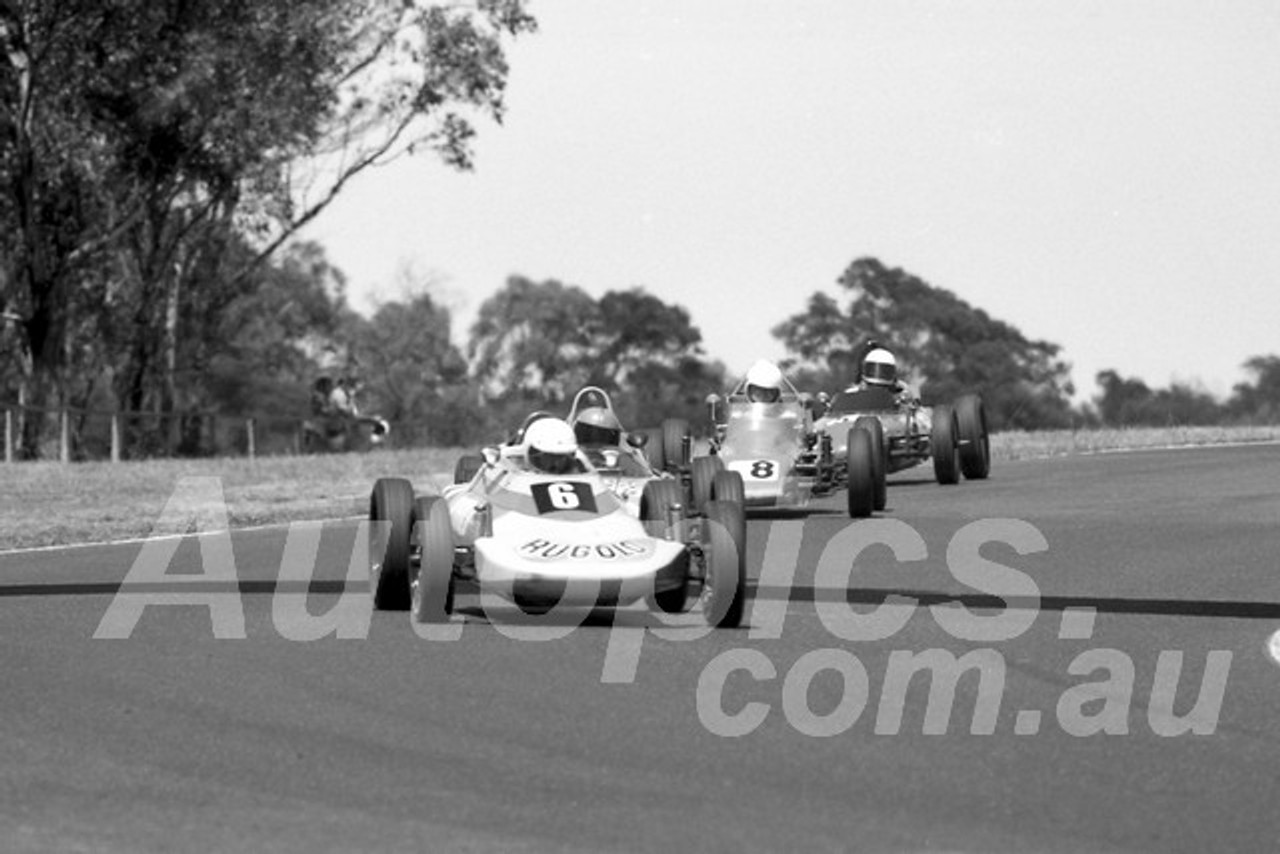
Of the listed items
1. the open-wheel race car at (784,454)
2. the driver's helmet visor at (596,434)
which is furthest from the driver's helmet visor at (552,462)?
the open-wheel race car at (784,454)

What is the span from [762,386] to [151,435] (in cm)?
2969

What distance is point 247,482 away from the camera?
3164 centimetres

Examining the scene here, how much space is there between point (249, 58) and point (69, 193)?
3.90m

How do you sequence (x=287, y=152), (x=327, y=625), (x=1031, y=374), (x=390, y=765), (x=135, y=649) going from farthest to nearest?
(x=1031, y=374) < (x=287, y=152) < (x=327, y=625) < (x=135, y=649) < (x=390, y=765)

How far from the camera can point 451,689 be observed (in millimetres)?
11117

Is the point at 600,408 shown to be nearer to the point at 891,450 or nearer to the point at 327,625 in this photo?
the point at 327,625

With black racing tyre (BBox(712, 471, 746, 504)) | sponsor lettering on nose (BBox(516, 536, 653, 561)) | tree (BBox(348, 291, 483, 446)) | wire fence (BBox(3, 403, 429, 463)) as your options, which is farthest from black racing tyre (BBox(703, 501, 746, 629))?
tree (BBox(348, 291, 483, 446))

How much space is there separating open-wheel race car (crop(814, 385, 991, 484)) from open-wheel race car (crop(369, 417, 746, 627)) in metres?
12.4

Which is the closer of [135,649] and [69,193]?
[135,649]

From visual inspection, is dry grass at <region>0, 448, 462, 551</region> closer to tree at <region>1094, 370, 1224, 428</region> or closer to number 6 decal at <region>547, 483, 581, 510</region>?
number 6 decal at <region>547, 483, 581, 510</region>

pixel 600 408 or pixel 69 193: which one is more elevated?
pixel 69 193

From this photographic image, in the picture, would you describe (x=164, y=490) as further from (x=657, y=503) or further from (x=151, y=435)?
(x=151, y=435)

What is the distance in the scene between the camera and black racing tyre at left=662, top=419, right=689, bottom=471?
2462 centimetres

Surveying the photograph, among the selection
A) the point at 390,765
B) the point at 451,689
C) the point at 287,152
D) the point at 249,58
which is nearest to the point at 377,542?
the point at 451,689
